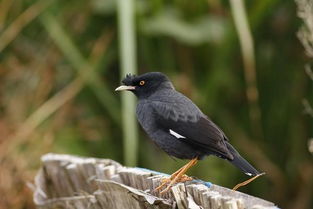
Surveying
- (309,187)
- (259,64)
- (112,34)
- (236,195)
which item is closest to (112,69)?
(112,34)

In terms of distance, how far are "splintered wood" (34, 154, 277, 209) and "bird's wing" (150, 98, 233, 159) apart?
296 millimetres

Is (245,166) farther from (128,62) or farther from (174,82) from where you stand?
(174,82)

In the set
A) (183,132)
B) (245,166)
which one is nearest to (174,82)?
(183,132)

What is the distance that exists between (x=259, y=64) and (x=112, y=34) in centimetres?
115

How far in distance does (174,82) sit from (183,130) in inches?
86.2

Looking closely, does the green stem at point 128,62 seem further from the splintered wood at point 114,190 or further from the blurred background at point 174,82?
the splintered wood at point 114,190

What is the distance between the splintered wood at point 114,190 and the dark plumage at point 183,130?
10.9 inches

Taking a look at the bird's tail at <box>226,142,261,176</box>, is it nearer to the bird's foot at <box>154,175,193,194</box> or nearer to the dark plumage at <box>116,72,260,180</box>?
the dark plumage at <box>116,72,260,180</box>

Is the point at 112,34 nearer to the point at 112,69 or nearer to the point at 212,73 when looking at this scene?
the point at 112,69

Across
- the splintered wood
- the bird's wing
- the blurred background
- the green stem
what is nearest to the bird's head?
the bird's wing

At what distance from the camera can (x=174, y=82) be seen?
18.5ft

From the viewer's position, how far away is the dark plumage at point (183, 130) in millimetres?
3396

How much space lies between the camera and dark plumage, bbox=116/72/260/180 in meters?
3.40

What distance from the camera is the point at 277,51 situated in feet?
19.0
